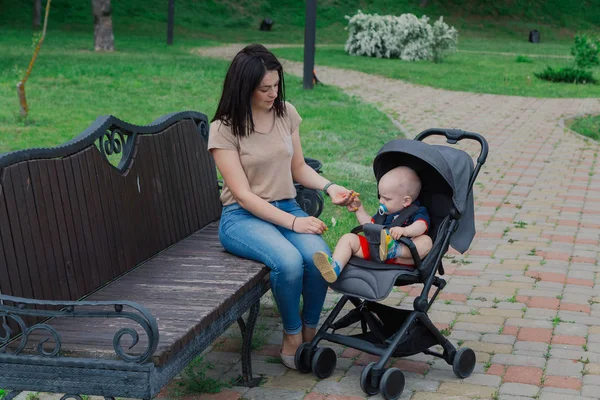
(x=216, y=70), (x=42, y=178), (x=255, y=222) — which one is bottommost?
(x=216, y=70)

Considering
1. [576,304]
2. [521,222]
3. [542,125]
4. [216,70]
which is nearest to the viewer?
[576,304]

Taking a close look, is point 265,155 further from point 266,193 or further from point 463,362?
point 463,362

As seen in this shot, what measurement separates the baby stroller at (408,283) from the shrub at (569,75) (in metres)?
17.7

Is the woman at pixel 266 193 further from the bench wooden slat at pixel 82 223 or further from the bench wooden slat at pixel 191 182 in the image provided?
the bench wooden slat at pixel 82 223

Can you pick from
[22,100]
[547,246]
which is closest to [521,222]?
[547,246]

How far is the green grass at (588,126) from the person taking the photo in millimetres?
12938

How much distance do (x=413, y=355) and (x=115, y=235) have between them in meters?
1.61

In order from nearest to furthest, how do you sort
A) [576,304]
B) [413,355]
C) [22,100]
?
[413,355], [576,304], [22,100]

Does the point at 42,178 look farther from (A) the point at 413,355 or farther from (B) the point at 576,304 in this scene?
(B) the point at 576,304

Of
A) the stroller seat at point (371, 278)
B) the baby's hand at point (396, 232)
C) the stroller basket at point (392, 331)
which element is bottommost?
the stroller basket at point (392, 331)

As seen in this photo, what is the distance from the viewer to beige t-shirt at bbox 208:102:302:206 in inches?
181

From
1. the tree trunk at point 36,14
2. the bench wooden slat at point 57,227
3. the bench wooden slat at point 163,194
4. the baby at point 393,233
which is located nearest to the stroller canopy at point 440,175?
the baby at point 393,233

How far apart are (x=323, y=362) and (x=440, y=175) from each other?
108 centimetres

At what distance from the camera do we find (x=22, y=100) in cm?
1280
